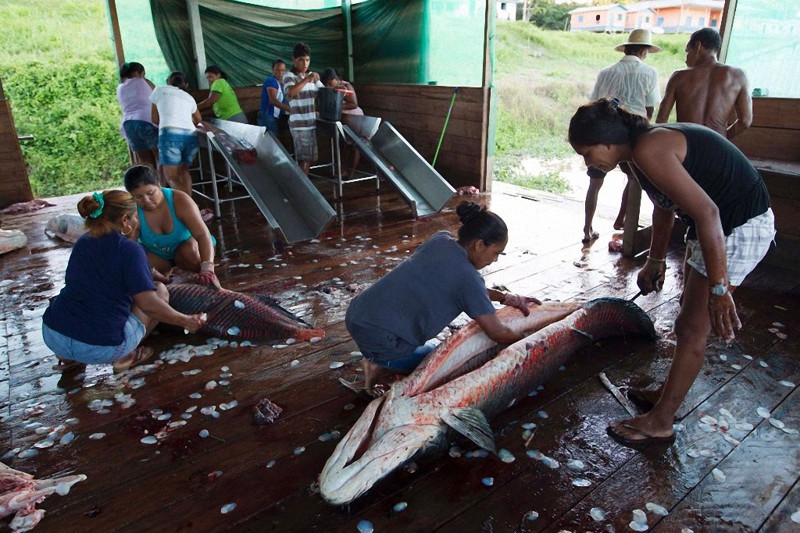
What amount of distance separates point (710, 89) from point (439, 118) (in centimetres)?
413

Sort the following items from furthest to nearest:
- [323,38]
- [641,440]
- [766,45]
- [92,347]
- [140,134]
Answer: [323,38] → [140,134] → [766,45] → [92,347] → [641,440]

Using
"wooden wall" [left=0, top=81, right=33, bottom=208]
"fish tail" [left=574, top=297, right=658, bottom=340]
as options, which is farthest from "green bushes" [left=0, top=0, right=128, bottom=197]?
"fish tail" [left=574, top=297, right=658, bottom=340]

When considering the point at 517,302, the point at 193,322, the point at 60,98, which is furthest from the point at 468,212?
the point at 60,98

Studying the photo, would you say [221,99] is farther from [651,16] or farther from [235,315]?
[651,16]

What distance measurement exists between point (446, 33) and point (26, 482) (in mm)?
6996

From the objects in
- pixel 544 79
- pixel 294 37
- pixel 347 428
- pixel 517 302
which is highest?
pixel 294 37

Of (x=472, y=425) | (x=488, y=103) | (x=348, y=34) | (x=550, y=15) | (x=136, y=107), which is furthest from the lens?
(x=550, y=15)

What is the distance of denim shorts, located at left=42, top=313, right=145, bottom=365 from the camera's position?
279cm

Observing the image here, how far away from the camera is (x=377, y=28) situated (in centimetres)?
867

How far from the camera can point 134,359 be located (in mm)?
3125

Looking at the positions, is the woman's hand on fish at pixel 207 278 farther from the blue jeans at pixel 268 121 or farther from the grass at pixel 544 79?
the grass at pixel 544 79

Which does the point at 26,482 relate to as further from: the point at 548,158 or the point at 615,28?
the point at 615,28

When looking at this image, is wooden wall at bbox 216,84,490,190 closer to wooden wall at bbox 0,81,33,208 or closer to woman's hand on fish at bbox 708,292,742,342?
wooden wall at bbox 0,81,33,208

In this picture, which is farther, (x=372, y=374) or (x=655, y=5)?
(x=655, y=5)
